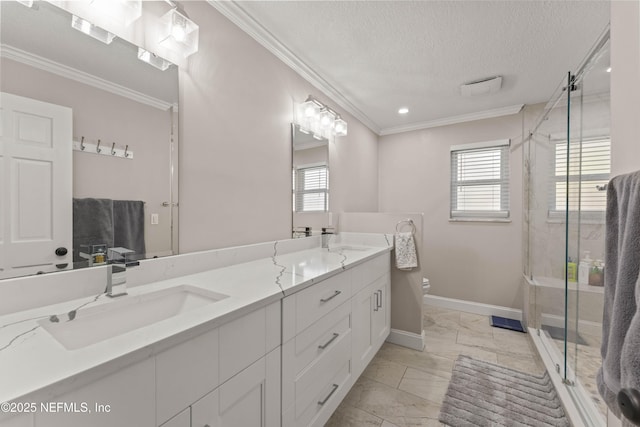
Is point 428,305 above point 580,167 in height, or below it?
below

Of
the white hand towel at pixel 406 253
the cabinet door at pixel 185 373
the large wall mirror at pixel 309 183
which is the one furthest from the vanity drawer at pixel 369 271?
the cabinet door at pixel 185 373

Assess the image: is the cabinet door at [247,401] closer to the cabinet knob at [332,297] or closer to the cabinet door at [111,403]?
the cabinet door at [111,403]

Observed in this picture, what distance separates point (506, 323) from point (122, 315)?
11.0 ft

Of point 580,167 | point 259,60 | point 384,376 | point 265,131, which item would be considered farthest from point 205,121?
point 580,167

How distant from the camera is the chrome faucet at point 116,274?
924mm

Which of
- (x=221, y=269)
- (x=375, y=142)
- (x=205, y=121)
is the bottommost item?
(x=221, y=269)

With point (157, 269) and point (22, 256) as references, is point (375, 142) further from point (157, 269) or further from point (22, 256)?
point (22, 256)

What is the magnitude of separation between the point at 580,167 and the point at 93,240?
2.67 m

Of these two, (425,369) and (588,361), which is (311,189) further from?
(588,361)

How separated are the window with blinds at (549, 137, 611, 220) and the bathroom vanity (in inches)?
57.9

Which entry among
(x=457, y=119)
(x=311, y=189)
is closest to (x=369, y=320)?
(x=311, y=189)

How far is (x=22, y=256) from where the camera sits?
854 mm

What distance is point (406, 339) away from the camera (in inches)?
92.4

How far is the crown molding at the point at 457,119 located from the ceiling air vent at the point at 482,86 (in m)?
0.63
